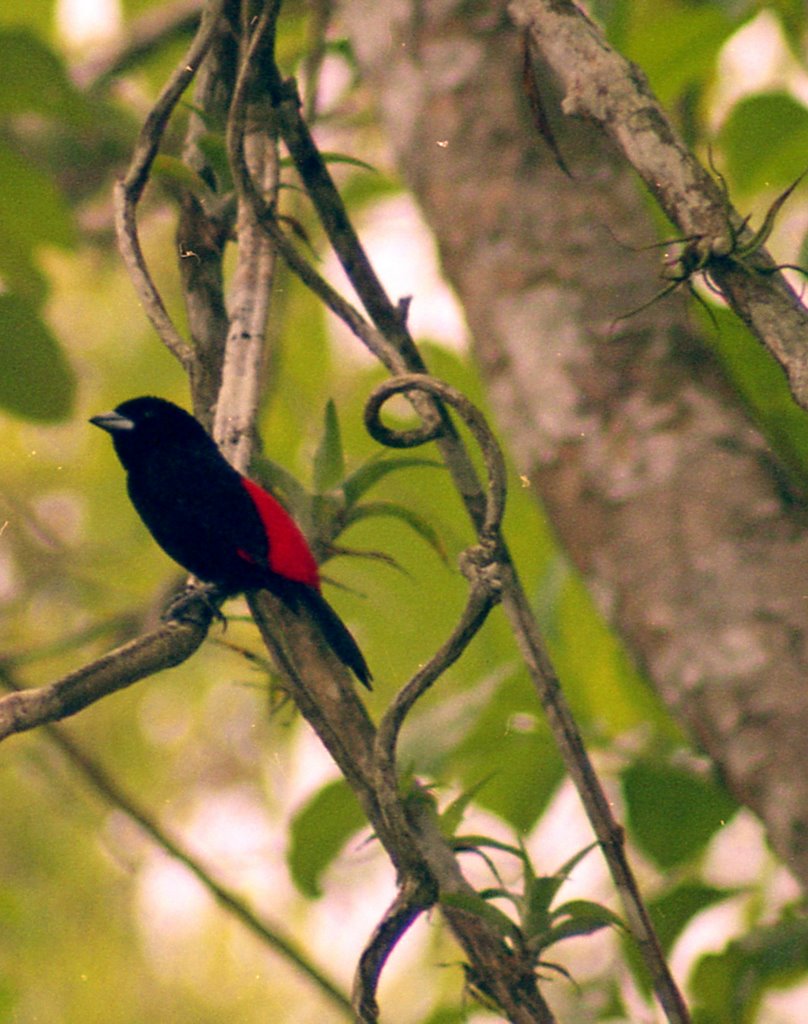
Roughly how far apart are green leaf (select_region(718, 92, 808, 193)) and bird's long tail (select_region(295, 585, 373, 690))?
1.61 meters

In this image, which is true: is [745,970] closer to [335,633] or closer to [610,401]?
[610,401]

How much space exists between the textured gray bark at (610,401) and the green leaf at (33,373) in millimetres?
807

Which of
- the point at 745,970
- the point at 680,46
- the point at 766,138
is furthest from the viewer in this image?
the point at 766,138

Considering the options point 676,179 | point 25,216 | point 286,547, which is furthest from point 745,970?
point 25,216

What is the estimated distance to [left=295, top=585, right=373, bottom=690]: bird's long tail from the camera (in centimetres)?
136

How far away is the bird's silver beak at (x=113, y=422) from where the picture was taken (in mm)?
1716

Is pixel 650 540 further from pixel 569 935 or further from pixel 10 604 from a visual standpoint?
pixel 10 604

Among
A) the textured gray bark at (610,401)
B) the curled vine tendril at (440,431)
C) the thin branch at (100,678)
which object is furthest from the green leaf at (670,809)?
the thin branch at (100,678)

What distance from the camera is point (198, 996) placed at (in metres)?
5.03

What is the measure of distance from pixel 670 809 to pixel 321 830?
695 millimetres

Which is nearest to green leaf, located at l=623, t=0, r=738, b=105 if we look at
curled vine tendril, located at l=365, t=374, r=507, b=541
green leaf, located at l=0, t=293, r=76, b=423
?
green leaf, located at l=0, t=293, r=76, b=423

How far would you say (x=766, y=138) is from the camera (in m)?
2.56

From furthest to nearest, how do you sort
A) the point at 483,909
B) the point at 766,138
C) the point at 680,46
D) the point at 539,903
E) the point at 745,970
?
1. the point at 766,138
2. the point at 680,46
3. the point at 745,970
4. the point at 539,903
5. the point at 483,909

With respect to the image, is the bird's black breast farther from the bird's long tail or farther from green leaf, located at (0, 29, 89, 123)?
green leaf, located at (0, 29, 89, 123)
